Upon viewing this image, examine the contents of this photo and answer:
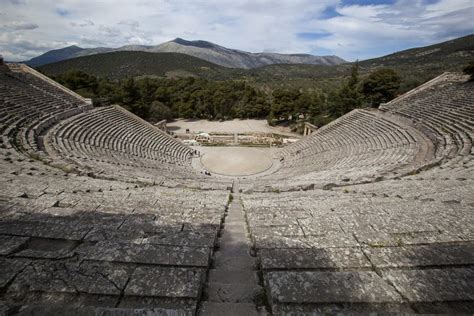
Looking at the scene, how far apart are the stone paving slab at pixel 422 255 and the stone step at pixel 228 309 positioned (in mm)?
1587

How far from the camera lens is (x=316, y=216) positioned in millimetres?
4633

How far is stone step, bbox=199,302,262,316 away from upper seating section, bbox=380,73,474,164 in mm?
12601

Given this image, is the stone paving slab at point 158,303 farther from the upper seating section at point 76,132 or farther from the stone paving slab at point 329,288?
the upper seating section at point 76,132

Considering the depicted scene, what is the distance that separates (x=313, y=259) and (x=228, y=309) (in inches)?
48.1

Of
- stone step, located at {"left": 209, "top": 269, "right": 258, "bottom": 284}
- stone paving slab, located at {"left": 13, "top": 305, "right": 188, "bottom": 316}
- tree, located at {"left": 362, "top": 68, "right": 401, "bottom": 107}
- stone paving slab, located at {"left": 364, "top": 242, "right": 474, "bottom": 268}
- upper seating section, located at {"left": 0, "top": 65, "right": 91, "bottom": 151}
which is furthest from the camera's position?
tree, located at {"left": 362, "top": 68, "right": 401, "bottom": 107}

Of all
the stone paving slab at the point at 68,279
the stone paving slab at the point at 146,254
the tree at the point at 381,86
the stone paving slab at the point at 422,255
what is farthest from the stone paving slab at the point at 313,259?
the tree at the point at 381,86

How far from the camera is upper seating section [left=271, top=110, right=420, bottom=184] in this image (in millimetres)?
12828

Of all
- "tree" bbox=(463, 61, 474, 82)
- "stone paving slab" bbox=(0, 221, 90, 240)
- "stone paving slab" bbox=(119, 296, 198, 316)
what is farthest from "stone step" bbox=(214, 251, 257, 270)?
"tree" bbox=(463, 61, 474, 82)

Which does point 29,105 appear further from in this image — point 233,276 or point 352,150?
point 352,150

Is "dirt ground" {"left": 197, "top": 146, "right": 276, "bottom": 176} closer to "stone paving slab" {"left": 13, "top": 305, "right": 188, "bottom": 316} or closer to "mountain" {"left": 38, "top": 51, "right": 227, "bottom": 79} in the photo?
"stone paving slab" {"left": 13, "top": 305, "right": 188, "bottom": 316}

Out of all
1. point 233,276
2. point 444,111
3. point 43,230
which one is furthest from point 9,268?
point 444,111

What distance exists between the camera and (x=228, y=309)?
2.38m

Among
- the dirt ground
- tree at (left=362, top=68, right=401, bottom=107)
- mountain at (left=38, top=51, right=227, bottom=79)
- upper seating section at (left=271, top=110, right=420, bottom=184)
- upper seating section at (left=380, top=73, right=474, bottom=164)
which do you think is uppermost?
mountain at (left=38, top=51, right=227, bottom=79)

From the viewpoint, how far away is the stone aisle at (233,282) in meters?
2.39
